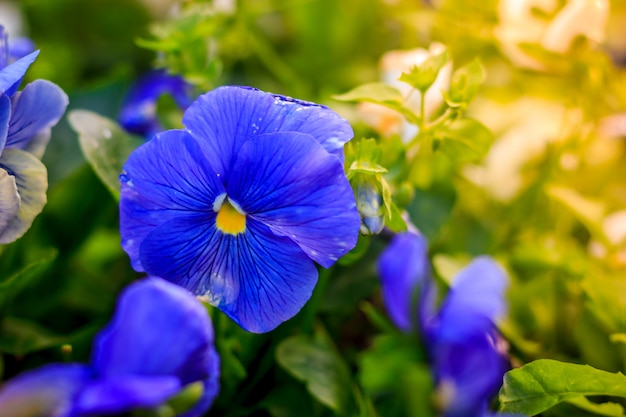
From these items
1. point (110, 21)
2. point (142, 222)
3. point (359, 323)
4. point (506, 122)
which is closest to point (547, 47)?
point (506, 122)

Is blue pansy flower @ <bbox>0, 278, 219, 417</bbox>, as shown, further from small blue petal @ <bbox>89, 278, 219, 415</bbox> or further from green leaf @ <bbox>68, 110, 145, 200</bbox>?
green leaf @ <bbox>68, 110, 145, 200</bbox>

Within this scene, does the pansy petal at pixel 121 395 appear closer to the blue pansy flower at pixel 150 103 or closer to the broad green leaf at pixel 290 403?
the broad green leaf at pixel 290 403

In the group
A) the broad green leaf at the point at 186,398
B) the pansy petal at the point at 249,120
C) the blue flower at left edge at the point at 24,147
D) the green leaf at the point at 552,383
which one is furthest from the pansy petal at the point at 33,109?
the green leaf at the point at 552,383

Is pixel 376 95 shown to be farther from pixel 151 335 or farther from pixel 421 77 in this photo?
pixel 151 335

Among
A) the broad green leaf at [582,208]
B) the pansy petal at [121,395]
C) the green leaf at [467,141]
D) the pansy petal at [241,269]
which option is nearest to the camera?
the pansy petal at [121,395]

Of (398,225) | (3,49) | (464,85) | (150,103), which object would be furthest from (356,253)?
(150,103)

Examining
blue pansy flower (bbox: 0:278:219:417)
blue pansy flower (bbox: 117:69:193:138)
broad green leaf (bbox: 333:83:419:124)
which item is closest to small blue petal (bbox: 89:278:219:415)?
blue pansy flower (bbox: 0:278:219:417)
